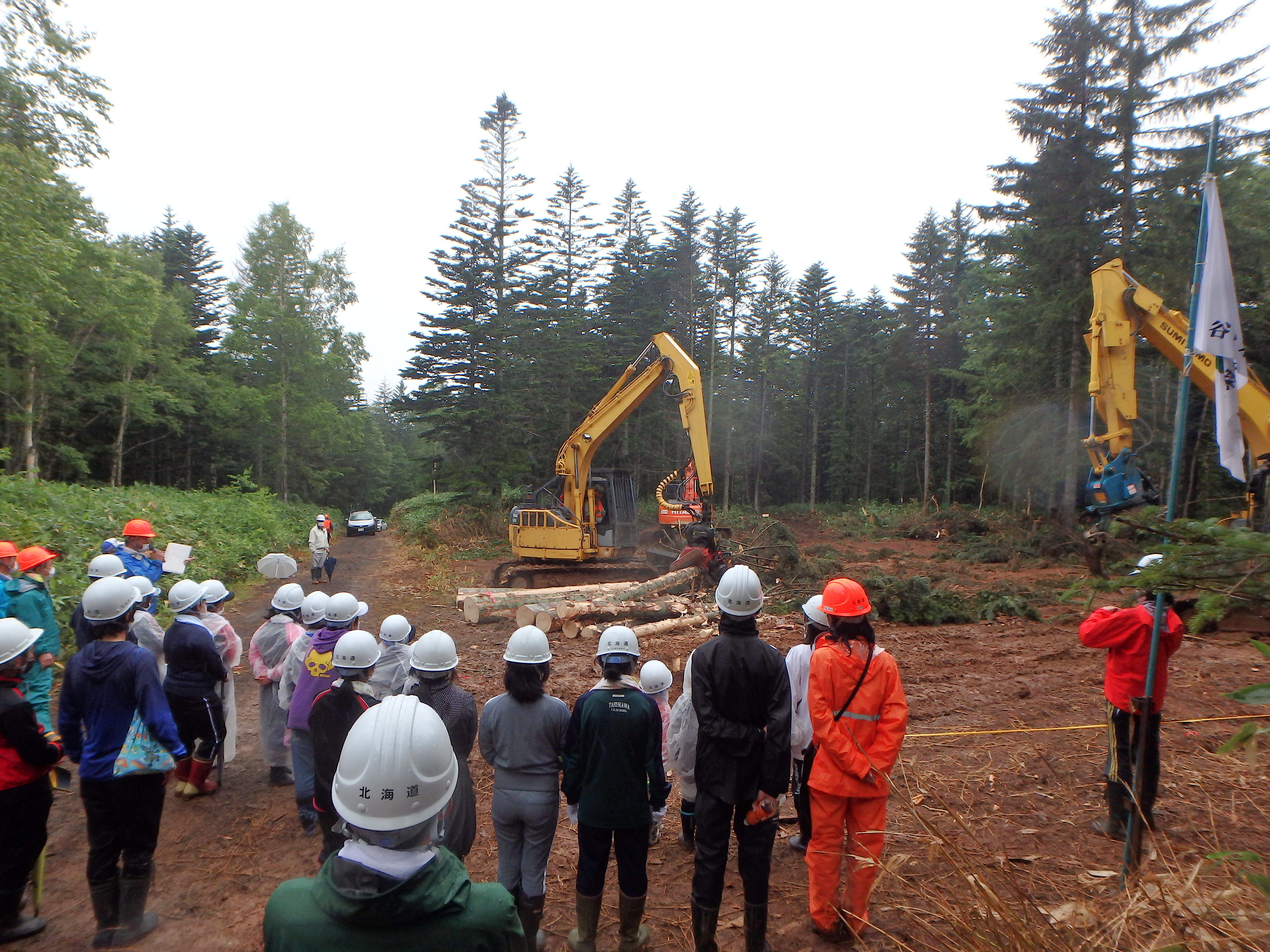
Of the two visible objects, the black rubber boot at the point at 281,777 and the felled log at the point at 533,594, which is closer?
the black rubber boot at the point at 281,777

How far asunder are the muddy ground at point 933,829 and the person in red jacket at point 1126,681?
0.85ft

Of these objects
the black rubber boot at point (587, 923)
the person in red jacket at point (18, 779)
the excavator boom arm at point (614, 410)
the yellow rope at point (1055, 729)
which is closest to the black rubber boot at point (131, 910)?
the person in red jacket at point (18, 779)

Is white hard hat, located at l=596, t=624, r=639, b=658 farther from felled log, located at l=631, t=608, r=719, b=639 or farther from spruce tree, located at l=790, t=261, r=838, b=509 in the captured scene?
spruce tree, located at l=790, t=261, r=838, b=509

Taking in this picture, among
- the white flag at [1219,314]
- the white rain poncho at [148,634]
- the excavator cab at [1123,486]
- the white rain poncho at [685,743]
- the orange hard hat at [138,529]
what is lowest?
the white rain poncho at [685,743]

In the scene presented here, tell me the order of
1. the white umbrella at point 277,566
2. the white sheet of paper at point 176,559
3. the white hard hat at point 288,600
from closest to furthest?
1. the white hard hat at point 288,600
2. the white sheet of paper at point 176,559
3. the white umbrella at point 277,566

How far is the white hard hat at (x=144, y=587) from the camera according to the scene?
502 centimetres

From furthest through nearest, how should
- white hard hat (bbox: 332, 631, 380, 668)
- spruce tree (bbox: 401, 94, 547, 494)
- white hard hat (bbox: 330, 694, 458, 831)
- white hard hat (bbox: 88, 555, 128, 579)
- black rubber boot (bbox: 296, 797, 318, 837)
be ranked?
Result: spruce tree (bbox: 401, 94, 547, 494) < white hard hat (bbox: 88, 555, 128, 579) < black rubber boot (bbox: 296, 797, 318, 837) < white hard hat (bbox: 332, 631, 380, 668) < white hard hat (bbox: 330, 694, 458, 831)

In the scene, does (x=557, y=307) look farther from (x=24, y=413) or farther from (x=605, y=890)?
(x=605, y=890)

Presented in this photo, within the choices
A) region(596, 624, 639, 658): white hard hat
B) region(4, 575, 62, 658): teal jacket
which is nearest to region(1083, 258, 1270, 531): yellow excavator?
region(596, 624, 639, 658): white hard hat

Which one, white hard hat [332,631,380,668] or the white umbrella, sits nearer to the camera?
white hard hat [332,631,380,668]

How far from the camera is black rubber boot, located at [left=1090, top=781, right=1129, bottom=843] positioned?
4844 millimetres

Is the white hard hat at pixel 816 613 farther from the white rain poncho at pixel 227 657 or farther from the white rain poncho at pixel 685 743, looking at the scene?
the white rain poncho at pixel 227 657

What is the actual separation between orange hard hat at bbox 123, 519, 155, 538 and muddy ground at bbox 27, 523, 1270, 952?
227 cm

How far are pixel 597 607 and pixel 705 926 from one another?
8201 millimetres
